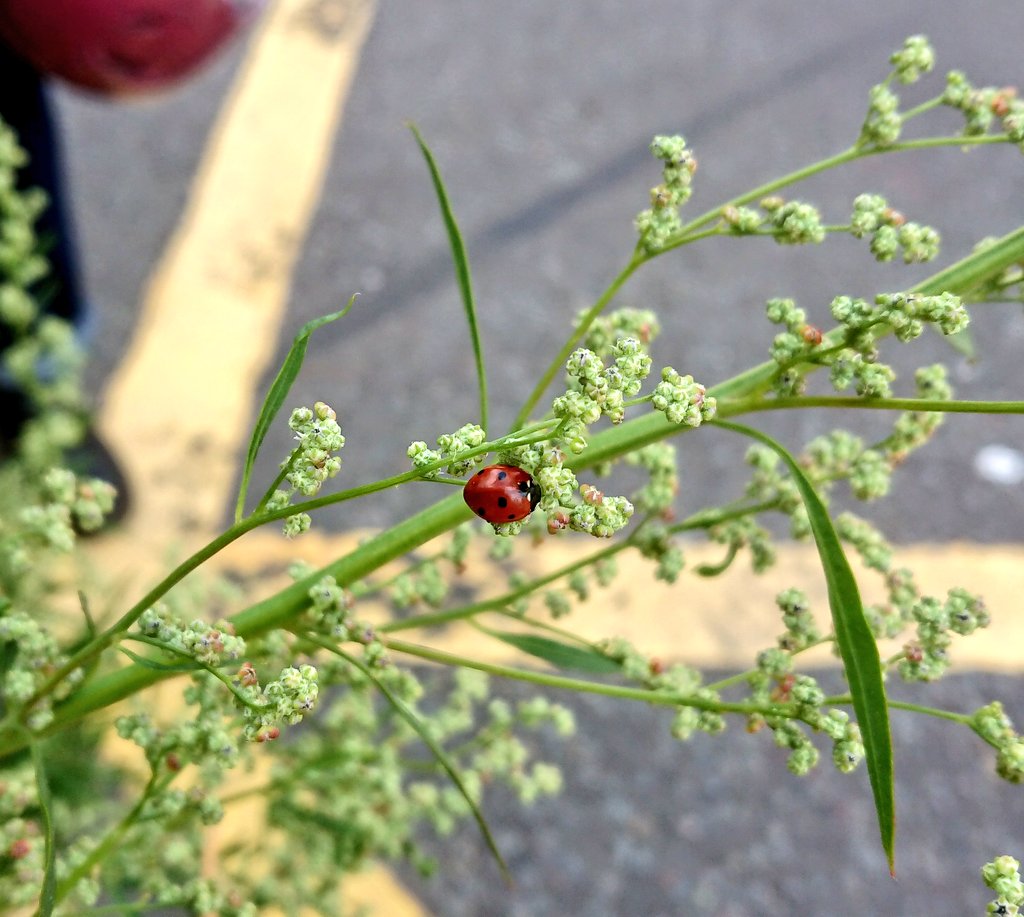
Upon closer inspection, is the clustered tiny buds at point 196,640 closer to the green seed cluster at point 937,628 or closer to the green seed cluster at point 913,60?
the green seed cluster at point 937,628

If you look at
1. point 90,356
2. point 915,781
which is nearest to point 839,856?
point 915,781

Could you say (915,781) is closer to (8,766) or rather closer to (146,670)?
(8,766)

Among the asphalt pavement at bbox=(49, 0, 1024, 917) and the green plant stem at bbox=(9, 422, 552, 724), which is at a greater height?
the asphalt pavement at bbox=(49, 0, 1024, 917)

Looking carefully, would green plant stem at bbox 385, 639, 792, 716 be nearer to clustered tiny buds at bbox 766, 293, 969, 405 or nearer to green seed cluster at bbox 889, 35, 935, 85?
clustered tiny buds at bbox 766, 293, 969, 405

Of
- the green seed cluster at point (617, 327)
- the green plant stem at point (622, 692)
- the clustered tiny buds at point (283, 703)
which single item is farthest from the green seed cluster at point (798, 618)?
the clustered tiny buds at point (283, 703)

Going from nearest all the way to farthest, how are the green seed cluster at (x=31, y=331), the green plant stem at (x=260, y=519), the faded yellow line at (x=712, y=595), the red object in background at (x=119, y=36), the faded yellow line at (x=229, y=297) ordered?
1. the green plant stem at (x=260, y=519)
2. the green seed cluster at (x=31, y=331)
3. the red object in background at (x=119, y=36)
4. the faded yellow line at (x=712, y=595)
5. the faded yellow line at (x=229, y=297)

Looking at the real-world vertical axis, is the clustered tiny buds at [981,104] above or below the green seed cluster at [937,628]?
above

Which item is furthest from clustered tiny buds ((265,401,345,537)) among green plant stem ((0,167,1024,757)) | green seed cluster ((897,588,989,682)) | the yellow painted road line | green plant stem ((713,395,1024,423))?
the yellow painted road line

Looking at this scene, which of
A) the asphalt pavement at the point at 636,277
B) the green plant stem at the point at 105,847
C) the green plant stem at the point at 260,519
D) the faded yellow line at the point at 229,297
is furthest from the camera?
the faded yellow line at the point at 229,297
